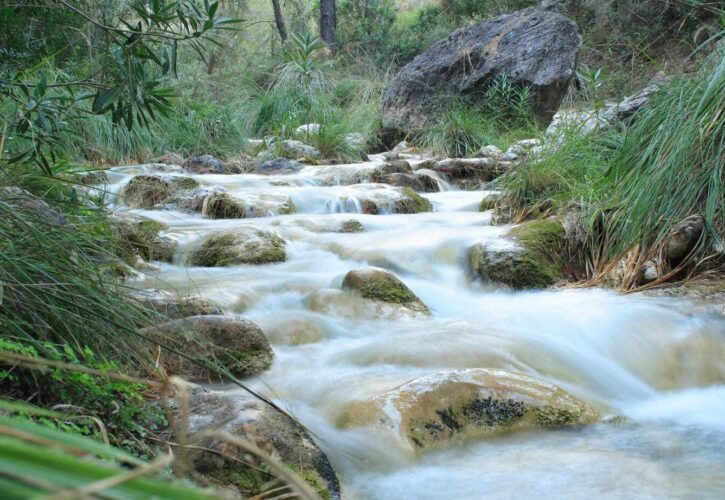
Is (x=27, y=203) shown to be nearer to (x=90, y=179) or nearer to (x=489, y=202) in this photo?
(x=90, y=179)

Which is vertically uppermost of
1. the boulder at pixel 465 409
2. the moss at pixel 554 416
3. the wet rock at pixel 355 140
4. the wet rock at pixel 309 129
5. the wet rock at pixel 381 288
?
the wet rock at pixel 309 129

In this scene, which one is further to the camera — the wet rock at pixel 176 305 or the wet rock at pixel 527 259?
the wet rock at pixel 527 259

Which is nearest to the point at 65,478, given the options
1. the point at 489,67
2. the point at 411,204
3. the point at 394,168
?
the point at 411,204

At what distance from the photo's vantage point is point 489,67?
38.4ft

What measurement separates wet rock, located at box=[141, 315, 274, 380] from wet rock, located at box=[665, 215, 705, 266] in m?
2.34

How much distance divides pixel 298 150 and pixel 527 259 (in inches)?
245

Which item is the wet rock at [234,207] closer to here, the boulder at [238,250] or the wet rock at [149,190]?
the wet rock at [149,190]

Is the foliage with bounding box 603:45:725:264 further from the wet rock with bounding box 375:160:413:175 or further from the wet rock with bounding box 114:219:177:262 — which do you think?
the wet rock with bounding box 375:160:413:175

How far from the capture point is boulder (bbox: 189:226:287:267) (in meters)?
4.96

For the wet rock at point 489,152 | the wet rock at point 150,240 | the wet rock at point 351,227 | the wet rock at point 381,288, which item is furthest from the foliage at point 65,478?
the wet rock at point 489,152

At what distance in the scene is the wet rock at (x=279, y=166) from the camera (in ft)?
30.3

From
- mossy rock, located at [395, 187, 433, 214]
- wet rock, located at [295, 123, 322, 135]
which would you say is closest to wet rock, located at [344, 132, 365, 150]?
wet rock, located at [295, 123, 322, 135]

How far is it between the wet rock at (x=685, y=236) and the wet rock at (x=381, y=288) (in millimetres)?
1428

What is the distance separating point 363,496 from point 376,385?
28.1 inches
